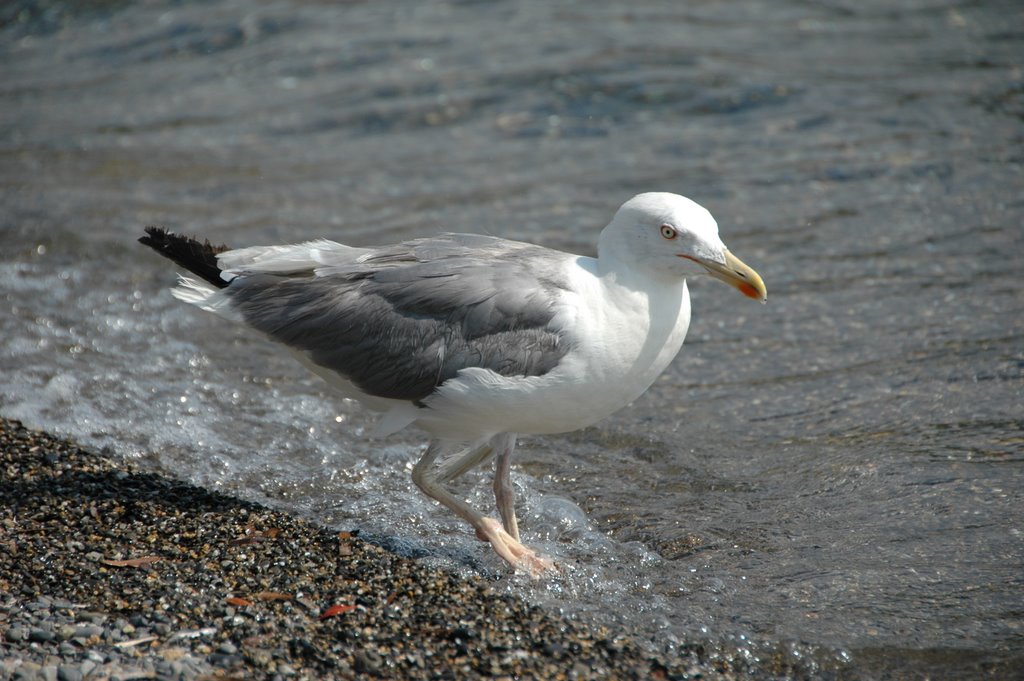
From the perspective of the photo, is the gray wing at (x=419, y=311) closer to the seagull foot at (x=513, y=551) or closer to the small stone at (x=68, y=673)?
the seagull foot at (x=513, y=551)

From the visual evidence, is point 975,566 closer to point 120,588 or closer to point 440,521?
point 440,521

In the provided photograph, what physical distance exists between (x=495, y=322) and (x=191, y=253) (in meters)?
1.78

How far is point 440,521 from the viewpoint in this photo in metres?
6.05

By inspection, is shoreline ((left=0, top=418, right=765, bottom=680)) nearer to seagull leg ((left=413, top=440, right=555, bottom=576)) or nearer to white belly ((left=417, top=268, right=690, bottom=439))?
seagull leg ((left=413, top=440, right=555, bottom=576))

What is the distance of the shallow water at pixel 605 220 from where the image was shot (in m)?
5.61

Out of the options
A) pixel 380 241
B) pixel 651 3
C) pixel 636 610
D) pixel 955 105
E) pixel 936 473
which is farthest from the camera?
pixel 651 3

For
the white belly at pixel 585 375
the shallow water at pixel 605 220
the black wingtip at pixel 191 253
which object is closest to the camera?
the white belly at pixel 585 375

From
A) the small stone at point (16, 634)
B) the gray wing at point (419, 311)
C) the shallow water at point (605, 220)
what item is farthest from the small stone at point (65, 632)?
the gray wing at point (419, 311)

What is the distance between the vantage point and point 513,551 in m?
5.52

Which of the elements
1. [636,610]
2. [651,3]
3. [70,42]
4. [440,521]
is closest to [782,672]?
[636,610]

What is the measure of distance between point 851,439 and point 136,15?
13.0m

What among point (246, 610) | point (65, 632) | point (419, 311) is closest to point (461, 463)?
point (419, 311)

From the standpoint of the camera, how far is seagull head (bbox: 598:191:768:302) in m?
5.31

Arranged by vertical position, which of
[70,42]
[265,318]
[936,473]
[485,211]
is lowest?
[936,473]
